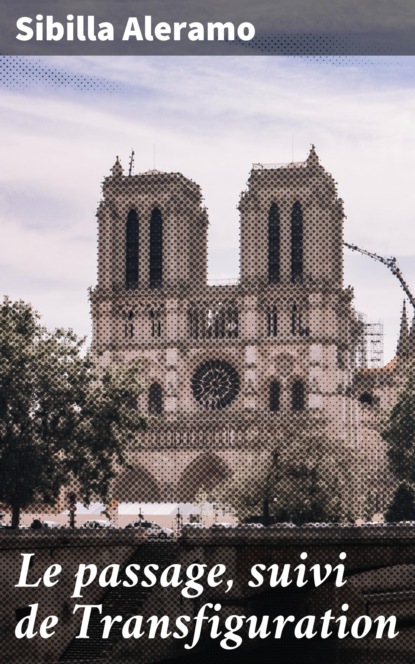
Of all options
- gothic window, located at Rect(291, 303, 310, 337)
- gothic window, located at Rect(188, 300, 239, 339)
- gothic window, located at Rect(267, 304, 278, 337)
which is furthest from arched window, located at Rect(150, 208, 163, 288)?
gothic window, located at Rect(291, 303, 310, 337)

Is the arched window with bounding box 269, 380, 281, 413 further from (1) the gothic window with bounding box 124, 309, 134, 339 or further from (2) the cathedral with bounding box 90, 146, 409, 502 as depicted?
(1) the gothic window with bounding box 124, 309, 134, 339

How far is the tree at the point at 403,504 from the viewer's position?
45781 mm

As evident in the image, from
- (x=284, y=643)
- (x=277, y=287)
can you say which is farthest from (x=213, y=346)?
(x=284, y=643)

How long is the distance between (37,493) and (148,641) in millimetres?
18249

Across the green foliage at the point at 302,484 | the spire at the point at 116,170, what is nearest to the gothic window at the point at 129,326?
the spire at the point at 116,170

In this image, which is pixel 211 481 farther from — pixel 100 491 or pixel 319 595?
pixel 319 595

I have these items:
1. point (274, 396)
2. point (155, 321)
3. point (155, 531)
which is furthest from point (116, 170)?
point (155, 531)

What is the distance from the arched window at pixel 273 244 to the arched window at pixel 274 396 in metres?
5.46

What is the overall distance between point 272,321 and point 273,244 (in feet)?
14.8

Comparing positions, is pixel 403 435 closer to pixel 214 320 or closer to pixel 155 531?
pixel 155 531

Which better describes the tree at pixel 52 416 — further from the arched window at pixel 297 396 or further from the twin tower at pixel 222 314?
the arched window at pixel 297 396

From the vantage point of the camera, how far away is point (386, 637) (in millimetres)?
24672

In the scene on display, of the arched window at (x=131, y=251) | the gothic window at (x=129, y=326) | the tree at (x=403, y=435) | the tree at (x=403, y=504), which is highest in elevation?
the arched window at (x=131, y=251)

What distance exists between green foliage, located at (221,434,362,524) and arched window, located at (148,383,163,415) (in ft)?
82.6
